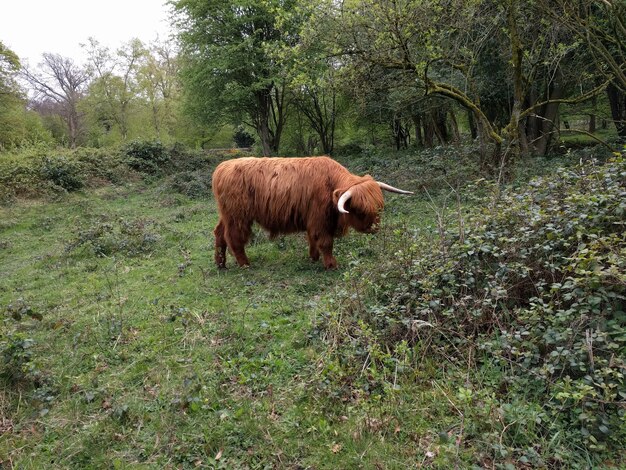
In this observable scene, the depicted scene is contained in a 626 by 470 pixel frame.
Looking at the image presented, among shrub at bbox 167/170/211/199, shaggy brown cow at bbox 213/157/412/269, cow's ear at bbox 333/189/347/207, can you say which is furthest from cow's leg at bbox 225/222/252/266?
shrub at bbox 167/170/211/199

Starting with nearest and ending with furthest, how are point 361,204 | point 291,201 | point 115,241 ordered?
1. point 361,204
2. point 291,201
3. point 115,241

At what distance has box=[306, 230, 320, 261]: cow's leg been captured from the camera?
6070 mm

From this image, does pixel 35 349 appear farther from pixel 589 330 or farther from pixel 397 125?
pixel 397 125

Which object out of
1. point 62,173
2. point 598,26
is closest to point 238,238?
point 598,26

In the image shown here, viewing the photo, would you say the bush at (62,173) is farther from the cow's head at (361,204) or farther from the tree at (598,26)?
the tree at (598,26)

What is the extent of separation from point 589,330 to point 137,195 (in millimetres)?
16165

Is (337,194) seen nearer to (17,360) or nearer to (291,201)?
(291,201)

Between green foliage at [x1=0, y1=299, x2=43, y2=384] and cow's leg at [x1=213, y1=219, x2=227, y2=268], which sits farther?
cow's leg at [x1=213, y1=219, x2=227, y2=268]

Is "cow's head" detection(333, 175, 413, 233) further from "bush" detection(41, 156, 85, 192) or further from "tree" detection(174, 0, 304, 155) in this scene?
"bush" detection(41, 156, 85, 192)

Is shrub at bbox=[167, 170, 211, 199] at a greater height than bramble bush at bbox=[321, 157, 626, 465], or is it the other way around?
shrub at bbox=[167, 170, 211, 199]

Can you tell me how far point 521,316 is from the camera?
2986mm

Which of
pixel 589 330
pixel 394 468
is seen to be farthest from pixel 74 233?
pixel 589 330

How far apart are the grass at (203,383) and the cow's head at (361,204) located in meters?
0.36

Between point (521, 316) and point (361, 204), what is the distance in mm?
2914
